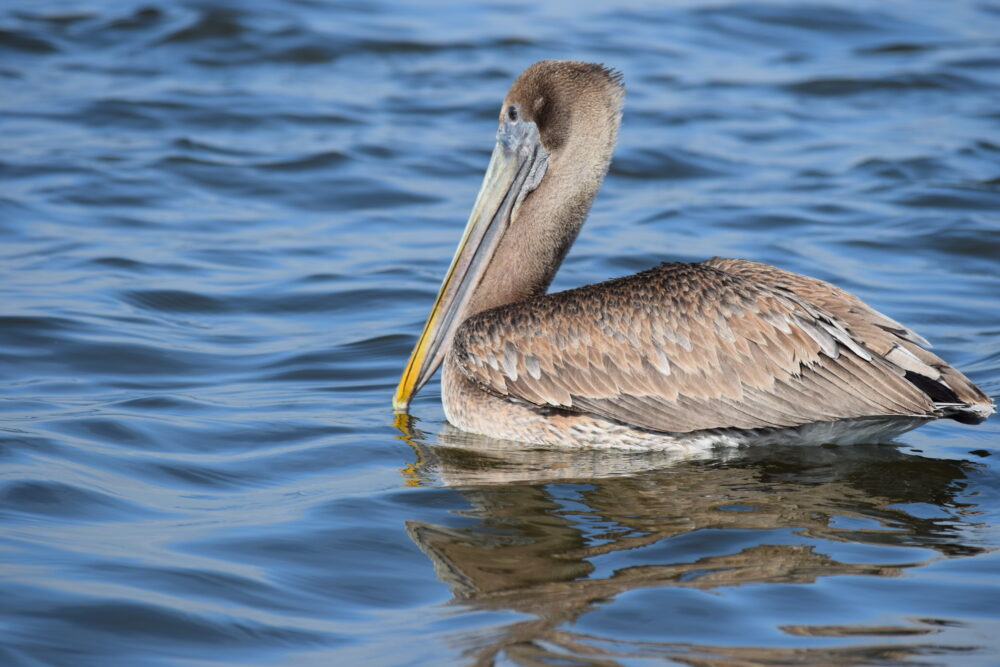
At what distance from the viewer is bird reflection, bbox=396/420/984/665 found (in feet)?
13.2

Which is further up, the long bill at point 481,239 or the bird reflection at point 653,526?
the long bill at point 481,239

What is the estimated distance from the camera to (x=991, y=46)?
16.2 m

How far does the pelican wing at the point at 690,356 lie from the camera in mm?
5469

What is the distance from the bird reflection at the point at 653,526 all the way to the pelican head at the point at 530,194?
0.69 meters

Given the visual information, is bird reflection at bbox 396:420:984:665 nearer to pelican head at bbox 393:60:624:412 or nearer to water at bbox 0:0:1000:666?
water at bbox 0:0:1000:666

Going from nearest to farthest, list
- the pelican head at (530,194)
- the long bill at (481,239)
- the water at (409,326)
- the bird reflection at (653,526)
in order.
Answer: the bird reflection at (653,526), the water at (409,326), the pelican head at (530,194), the long bill at (481,239)

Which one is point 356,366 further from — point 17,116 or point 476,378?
point 17,116

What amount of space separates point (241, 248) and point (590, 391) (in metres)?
4.28

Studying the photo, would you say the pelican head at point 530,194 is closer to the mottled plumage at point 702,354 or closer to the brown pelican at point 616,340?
the brown pelican at point 616,340

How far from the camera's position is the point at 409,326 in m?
8.12

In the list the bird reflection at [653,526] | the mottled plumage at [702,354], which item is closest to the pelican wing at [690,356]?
the mottled plumage at [702,354]

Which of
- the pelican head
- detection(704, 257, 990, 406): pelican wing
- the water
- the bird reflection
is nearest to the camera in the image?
the bird reflection

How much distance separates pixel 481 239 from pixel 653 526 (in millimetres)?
2152

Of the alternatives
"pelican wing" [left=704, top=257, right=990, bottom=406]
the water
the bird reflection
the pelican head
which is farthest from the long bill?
"pelican wing" [left=704, top=257, right=990, bottom=406]
